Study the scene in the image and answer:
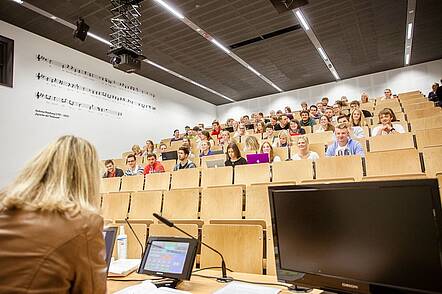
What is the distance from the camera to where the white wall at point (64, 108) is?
18.5ft

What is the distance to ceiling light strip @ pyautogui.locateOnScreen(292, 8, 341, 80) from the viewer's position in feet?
19.0

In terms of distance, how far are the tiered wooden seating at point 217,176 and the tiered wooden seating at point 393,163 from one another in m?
1.32

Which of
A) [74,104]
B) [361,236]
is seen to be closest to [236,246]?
[361,236]

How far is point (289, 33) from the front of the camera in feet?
21.2

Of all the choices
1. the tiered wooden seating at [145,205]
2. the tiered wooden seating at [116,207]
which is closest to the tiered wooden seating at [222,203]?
the tiered wooden seating at [145,205]

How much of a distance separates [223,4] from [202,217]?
13.6 ft

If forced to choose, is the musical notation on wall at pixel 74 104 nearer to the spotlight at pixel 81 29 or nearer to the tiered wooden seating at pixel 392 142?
the spotlight at pixel 81 29

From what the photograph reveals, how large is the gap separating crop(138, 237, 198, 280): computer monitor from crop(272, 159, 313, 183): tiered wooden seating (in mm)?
1518

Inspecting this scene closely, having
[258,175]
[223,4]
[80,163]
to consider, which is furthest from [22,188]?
[223,4]

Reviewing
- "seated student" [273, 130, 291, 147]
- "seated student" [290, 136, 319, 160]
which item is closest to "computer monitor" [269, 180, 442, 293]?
"seated student" [290, 136, 319, 160]

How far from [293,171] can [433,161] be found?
3.52 ft

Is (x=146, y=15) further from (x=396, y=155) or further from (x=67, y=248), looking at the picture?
(x=67, y=248)

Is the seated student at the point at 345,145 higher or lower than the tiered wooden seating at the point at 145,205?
higher

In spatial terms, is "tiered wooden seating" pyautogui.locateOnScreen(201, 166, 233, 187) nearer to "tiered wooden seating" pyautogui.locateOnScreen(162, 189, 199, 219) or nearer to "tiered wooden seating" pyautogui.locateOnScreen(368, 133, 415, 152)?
"tiered wooden seating" pyautogui.locateOnScreen(162, 189, 199, 219)
